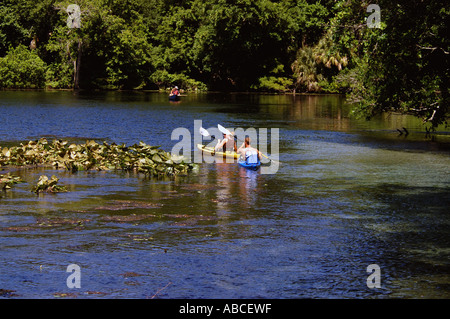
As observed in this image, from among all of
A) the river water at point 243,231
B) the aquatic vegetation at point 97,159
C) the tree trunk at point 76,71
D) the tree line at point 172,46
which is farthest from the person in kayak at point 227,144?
the tree trunk at point 76,71

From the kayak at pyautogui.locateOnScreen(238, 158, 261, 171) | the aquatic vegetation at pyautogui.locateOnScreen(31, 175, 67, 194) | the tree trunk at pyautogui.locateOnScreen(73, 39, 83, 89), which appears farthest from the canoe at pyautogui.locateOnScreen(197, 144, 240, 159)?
the tree trunk at pyautogui.locateOnScreen(73, 39, 83, 89)

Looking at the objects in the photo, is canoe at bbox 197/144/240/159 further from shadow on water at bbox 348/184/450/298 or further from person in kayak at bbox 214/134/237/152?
shadow on water at bbox 348/184/450/298

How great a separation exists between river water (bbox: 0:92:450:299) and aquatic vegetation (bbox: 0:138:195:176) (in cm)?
81

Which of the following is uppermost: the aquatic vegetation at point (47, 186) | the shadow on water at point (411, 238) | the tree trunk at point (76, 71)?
the tree trunk at point (76, 71)

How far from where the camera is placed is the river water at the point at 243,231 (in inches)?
527

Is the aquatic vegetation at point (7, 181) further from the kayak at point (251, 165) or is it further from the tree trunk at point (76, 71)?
the tree trunk at point (76, 71)

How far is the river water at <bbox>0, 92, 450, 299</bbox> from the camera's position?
13.4 metres

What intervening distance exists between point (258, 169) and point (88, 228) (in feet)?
40.8

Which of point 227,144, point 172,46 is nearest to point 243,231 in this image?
point 227,144

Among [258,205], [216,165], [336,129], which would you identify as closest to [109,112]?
[336,129]

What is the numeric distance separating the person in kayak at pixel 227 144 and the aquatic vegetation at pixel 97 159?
13.8 feet

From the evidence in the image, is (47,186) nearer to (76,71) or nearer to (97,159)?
(97,159)

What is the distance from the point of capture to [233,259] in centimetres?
1506
